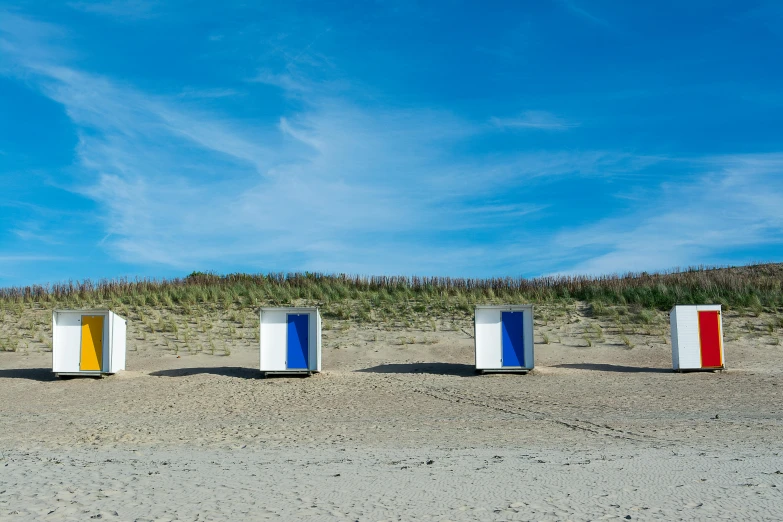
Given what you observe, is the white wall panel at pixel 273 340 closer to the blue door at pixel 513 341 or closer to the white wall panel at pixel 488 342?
the white wall panel at pixel 488 342

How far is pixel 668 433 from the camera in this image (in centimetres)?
1145

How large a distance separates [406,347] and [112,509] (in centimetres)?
1569

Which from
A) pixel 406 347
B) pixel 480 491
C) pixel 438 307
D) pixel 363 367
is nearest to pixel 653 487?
pixel 480 491

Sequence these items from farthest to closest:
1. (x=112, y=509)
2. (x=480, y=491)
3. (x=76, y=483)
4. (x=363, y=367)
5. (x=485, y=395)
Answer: (x=363, y=367) → (x=485, y=395) → (x=76, y=483) → (x=480, y=491) → (x=112, y=509)

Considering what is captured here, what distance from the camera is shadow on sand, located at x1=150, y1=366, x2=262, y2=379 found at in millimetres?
18859

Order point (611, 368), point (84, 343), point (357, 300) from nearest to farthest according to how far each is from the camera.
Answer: point (84, 343) < point (611, 368) < point (357, 300)

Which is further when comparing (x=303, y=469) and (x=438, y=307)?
(x=438, y=307)

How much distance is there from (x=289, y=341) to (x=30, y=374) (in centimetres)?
660

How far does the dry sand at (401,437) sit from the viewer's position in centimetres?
710

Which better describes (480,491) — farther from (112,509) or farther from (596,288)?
(596,288)

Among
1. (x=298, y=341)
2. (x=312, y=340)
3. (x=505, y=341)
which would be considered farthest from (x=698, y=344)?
(x=298, y=341)

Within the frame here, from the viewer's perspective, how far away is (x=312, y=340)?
18.3 metres

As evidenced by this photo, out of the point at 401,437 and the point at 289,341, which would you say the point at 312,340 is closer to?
the point at 289,341

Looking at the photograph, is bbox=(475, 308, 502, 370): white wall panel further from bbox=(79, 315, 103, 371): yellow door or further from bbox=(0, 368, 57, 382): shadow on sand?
bbox=(0, 368, 57, 382): shadow on sand
